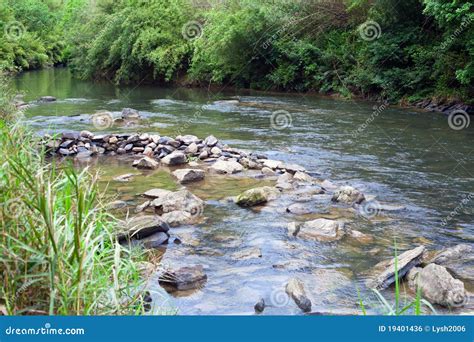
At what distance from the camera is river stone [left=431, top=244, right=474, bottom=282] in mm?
4984

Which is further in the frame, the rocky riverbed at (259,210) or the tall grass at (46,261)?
the rocky riverbed at (259,210)

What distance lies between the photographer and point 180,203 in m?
6.90

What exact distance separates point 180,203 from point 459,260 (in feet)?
11.7

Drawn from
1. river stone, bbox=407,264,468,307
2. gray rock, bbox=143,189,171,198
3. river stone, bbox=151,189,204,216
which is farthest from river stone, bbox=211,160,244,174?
river stone, bbox=407,264,468,307

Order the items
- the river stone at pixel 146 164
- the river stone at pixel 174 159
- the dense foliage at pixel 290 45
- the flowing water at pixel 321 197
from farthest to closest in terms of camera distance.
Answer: the dense foliage at pixel 290 45, the river stone at pixel 174 159, the river stone at pixel 146 164, the flowing water at pixel 321 197

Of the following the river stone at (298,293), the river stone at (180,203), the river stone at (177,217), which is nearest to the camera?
the river stone at (298,293)

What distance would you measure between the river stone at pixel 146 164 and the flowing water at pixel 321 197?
0.72 ft

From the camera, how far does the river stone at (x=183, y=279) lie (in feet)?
15.2

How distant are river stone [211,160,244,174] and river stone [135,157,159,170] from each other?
1.18 metres

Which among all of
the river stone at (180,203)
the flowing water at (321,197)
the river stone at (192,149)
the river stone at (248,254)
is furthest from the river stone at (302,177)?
the river stone at (248,254)

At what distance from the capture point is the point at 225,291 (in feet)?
15.0

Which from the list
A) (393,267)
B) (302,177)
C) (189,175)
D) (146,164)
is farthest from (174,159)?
(393,267)

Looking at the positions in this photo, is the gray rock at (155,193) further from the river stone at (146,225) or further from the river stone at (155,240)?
the river stone at (155,240)
